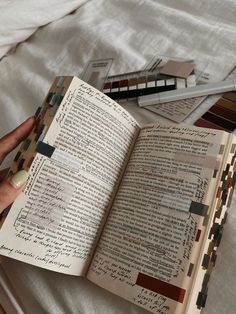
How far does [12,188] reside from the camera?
0.44 meters

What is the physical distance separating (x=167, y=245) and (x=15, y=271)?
22 cm

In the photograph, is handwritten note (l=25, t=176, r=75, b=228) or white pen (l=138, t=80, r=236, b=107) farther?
white pen (l=138, t=80, r=236, b=107)

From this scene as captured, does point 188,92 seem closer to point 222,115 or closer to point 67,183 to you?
point 222,115

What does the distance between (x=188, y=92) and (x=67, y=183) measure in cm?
25

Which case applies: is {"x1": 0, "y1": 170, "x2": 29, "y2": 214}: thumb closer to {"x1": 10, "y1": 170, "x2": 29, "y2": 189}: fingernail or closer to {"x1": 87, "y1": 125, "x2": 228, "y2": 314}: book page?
{"x1": 10, "y1": 170, "x2": 29, "y2": 189}: fingernail

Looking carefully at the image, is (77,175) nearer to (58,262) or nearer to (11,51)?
(58,262)

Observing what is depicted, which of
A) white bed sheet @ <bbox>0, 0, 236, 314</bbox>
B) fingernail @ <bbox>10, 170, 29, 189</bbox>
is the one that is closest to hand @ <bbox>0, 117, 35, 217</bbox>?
fingernail @ <bbox>10, 170, 29, 189</bbox>

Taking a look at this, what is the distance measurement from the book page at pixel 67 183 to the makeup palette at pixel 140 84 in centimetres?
12

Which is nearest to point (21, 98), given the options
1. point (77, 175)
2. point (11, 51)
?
point (11, 51)

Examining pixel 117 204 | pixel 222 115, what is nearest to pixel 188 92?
pixel 222 115

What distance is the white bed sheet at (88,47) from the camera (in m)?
0.52

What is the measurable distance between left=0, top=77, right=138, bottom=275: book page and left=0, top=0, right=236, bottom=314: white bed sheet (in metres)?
0.06

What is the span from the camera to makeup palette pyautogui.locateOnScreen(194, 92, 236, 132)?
0.56 m

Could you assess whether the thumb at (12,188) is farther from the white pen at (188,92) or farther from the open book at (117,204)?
the white pen at (188,92)
